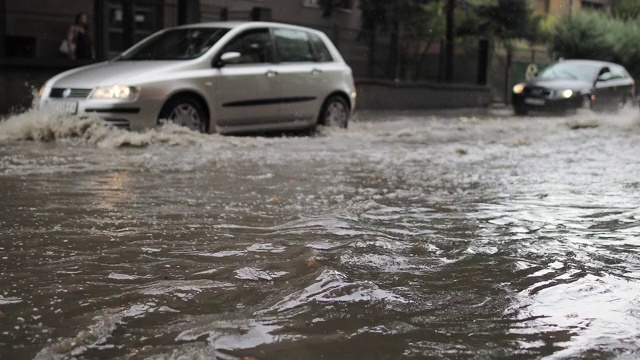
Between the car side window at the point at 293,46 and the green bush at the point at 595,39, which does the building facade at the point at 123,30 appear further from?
the green bush at the point at 595,39

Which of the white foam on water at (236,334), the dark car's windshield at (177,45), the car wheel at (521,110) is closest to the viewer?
the white foam on water at (236,334)

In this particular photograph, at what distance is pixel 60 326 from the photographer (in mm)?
2863

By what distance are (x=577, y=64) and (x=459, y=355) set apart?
62.6 ft

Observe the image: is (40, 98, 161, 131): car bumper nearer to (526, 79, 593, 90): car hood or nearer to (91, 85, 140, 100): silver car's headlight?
(91, 85, 140, 100): silver car's headlight

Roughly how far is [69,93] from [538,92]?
12.8m

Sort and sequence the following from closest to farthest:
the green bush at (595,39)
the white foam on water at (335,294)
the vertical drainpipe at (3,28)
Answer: the white foam on water at (335,294)
the vertical drainpipe at (3,28)
the green bush at (595,39)

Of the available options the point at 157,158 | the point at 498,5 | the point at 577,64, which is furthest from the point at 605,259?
the point at 498,5

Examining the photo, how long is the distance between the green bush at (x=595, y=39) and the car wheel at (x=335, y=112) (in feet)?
73.6

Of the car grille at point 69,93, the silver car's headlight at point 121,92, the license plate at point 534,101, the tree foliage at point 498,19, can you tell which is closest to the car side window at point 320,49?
the silver car's headlight at point 121,92

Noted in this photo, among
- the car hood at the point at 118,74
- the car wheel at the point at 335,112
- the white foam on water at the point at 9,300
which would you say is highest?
the car hood at the point at 118,74

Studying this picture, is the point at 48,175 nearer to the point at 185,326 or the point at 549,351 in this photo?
the point at 185,326

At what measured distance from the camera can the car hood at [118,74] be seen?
364 inches

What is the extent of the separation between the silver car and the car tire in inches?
0.5

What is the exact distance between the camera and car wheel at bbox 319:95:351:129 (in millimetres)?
11930
